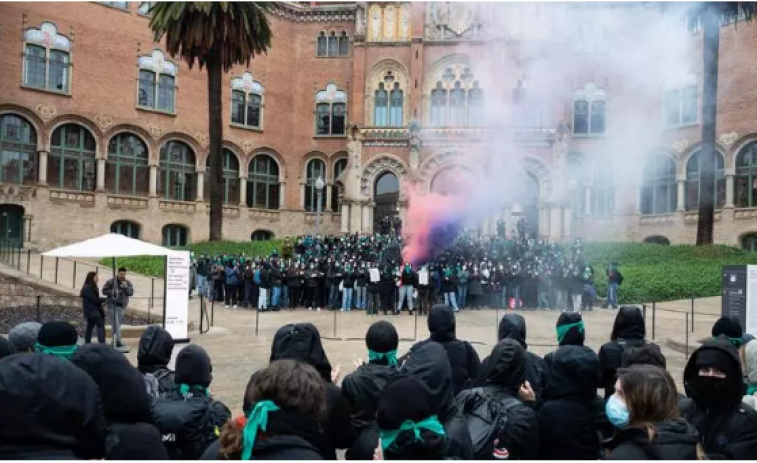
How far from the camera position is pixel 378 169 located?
39.6 metres

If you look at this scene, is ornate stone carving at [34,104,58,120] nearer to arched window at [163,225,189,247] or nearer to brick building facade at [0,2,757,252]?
brick building facade at [0,2,757,252]

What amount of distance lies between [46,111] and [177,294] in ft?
83.0

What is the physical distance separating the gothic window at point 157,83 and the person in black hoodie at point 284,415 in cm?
3699

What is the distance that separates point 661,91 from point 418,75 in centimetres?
1569

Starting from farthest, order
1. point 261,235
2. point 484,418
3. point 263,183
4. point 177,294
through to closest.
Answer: point 261,235, point 263,183, point 177,294, point 484,418

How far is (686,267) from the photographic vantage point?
24.1 metres

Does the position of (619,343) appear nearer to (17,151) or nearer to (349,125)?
(17,151)

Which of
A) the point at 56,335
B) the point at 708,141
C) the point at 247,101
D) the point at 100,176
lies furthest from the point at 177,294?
the point at 247,101

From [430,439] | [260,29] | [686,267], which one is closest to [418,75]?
[260,29]

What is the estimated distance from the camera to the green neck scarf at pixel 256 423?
2.71m

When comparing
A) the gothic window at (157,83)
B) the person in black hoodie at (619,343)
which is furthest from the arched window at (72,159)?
the person in black hoodie at (619,343)

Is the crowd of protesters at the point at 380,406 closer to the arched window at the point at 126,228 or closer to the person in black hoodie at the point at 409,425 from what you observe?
the person in black hoodie at the point at 409,425

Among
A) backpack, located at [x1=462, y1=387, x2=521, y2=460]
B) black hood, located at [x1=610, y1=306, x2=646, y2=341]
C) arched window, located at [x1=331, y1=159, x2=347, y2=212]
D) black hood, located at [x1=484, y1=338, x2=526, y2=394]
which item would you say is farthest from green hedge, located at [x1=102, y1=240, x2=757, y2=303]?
backpack, located at [x1=462, y1=387, x2=521, y2=460]

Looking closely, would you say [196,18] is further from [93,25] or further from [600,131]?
[600,131]
